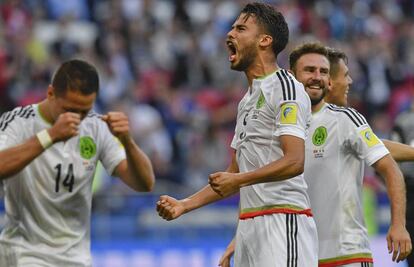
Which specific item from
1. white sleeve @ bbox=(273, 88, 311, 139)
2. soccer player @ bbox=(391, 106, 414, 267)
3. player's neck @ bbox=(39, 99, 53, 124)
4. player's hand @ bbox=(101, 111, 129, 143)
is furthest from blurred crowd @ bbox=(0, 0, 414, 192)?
white sleeve @ bbox=(273, 88, 311, 139)

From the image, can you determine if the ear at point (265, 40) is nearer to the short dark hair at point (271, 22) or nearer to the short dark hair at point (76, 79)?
the short dark hair at point (271, 22)

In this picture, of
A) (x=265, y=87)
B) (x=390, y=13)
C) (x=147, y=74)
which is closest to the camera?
(x=265, y=87)

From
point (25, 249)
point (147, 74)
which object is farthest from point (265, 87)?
point (147, 74)

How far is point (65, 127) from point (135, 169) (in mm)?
849

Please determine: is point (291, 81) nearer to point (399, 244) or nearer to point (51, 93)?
point (399, 244)

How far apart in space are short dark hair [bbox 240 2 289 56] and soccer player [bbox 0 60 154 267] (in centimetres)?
120

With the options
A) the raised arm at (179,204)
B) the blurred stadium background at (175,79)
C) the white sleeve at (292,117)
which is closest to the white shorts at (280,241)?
the raised arm at (179,204)

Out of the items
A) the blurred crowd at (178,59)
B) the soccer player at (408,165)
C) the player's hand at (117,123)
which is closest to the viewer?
the player's hand at (117,123)

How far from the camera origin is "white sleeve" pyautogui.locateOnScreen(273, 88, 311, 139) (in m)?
5.86

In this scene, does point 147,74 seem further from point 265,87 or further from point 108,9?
point 265,87

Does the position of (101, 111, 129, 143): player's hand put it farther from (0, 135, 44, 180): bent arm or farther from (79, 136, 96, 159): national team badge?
(79, 136, 96, 159): national team badge

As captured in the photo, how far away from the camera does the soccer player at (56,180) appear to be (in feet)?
22.8

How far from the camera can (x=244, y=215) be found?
621 centimetres

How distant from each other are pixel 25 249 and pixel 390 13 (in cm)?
1346
